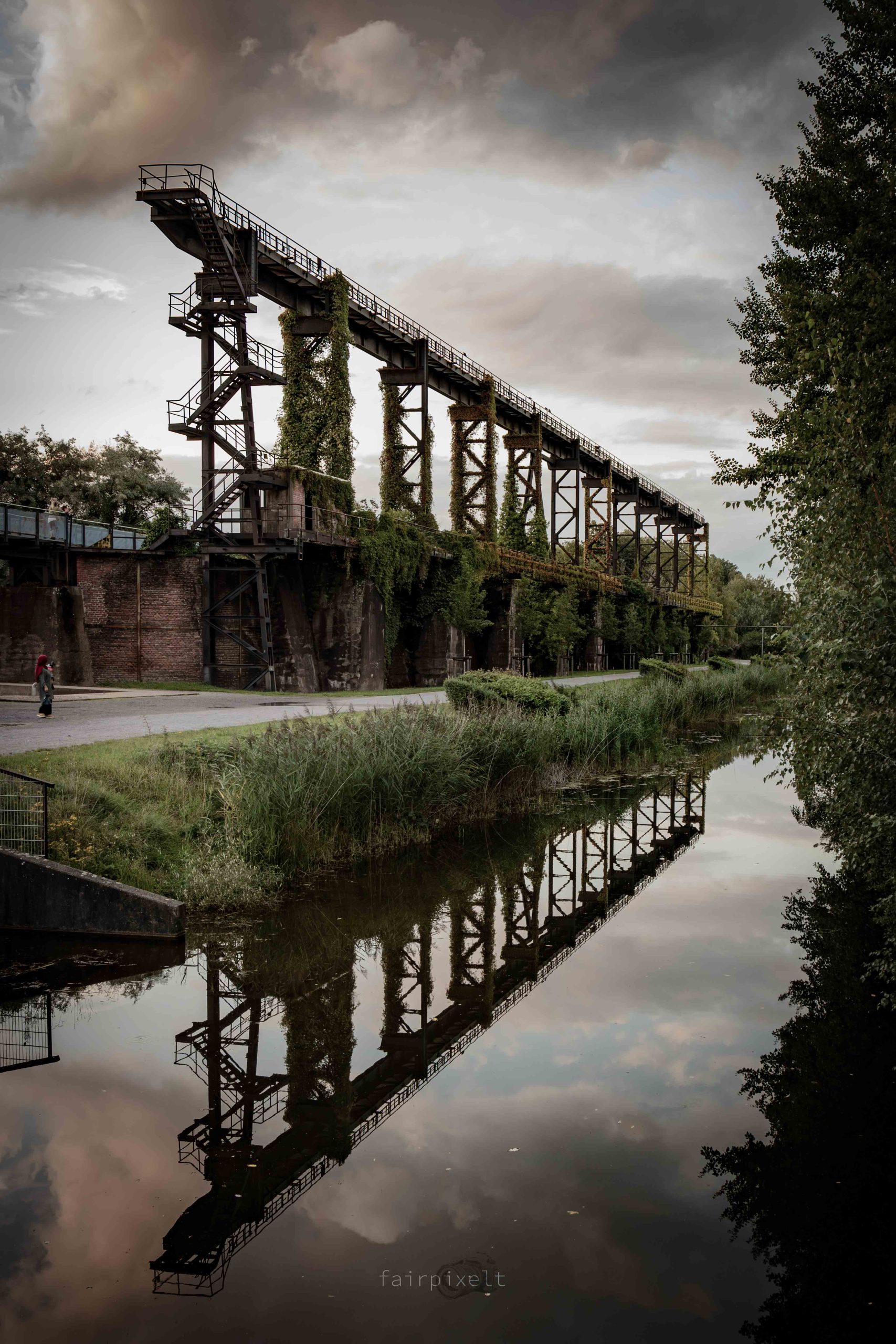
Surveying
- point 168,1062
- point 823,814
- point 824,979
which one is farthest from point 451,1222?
point 823,814

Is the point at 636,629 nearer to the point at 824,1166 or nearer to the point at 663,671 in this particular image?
the point at 663,671

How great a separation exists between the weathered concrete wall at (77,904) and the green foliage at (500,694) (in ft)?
26.0

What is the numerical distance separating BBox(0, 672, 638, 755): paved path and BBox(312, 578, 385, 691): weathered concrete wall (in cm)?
350

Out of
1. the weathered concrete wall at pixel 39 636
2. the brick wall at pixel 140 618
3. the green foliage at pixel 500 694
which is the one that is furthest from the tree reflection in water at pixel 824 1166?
the weathered concrete wall at pixel 39 636

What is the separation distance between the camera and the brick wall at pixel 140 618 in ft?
91.8

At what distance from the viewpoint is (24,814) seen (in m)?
9.02

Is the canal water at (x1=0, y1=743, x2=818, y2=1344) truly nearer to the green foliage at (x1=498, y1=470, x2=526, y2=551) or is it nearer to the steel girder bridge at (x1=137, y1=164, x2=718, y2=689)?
the steel girder bridge at (x1=137, y1=164, x2=718, y2=689)

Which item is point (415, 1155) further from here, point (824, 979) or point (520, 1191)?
point (824, 979)

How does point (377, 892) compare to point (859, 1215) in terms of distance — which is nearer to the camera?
point (859, 1215)

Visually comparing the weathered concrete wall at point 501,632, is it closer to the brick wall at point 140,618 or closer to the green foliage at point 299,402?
the green foliage at point 299,402

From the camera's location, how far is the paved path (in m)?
13.4

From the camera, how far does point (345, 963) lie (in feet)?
26.9

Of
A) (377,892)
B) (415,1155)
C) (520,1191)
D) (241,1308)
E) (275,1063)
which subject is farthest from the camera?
(377,892)

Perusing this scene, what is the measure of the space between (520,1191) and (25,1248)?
2.34 meters
